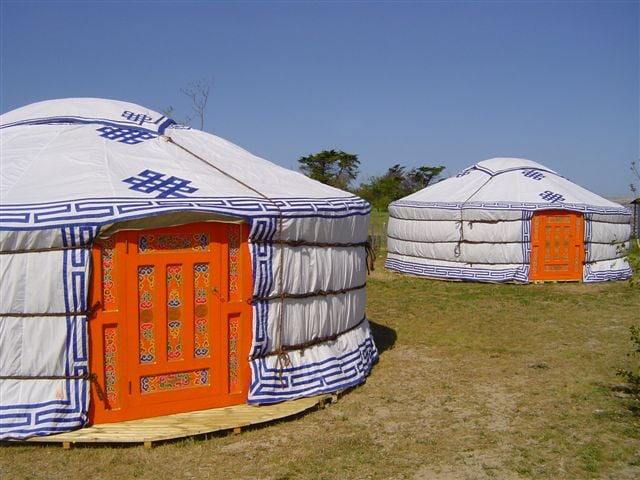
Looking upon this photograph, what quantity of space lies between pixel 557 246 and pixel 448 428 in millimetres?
6712

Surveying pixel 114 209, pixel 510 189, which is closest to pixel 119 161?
pixel 114 209

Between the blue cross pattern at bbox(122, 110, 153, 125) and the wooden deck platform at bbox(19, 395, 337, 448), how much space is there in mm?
2306

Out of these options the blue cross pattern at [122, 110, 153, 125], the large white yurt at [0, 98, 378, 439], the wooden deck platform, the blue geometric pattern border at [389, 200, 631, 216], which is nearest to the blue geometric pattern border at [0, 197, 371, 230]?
the large white yurt at [0, 98, 378, 439]

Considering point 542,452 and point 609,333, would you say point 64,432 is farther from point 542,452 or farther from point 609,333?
point 609,333

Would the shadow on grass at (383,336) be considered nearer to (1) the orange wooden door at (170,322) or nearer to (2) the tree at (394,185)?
(1) the orange wooden door at (170,322)

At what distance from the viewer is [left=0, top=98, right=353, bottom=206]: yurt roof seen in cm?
405

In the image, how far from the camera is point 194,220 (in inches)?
159

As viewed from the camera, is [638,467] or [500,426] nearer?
[638,467]

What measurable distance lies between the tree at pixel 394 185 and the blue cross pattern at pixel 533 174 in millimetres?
18480

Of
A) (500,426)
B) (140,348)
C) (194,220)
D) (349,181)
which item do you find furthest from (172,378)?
(349,181)

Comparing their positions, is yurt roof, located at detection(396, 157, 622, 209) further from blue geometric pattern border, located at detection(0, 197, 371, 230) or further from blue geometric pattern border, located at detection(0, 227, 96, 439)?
blue geometric pattern border, located at detection(0, 227, 96, 439)

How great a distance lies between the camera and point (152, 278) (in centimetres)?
401

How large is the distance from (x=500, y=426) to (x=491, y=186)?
7.00 meters

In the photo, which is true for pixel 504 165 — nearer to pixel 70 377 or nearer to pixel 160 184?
pixel 160 184
